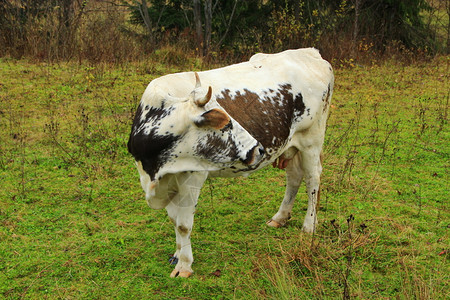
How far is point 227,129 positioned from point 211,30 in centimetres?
1206

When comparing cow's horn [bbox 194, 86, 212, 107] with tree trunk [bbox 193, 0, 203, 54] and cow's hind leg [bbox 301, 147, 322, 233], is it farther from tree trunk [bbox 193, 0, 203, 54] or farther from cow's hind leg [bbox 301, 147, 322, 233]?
tree trunk [bbox 193, 0, 203, 54]

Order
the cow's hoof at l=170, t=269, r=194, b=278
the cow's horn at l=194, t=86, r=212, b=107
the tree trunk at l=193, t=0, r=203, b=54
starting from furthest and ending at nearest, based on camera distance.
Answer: the tree trunk at l=193, t=0, r=203, b=54, the cow's hoof at l=170, t=269, r=194, b=278, the cow's horn at l=194, t=86, r=212, b=107

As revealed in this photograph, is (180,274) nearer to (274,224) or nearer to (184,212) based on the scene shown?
(184,212)

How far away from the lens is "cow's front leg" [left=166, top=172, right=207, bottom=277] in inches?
148

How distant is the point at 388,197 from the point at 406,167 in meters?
1.18

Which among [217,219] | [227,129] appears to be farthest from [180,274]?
[227,129]

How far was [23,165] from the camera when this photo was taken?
632 cm

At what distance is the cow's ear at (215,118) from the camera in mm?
3287

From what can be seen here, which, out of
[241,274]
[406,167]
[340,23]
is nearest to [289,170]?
[241,274]

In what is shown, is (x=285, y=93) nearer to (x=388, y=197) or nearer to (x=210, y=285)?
(x=210, y=285)

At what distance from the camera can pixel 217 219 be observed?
5.32 m

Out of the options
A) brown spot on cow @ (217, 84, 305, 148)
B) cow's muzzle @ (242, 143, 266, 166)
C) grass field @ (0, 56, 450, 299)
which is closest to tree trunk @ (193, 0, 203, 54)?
grass field @ (0, 56, 450, 299)

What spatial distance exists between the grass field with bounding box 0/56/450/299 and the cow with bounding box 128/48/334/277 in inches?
15.6

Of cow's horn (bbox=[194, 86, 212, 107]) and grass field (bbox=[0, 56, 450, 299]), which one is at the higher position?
cow's horn (bbox=[194, 86, 212, 107])
